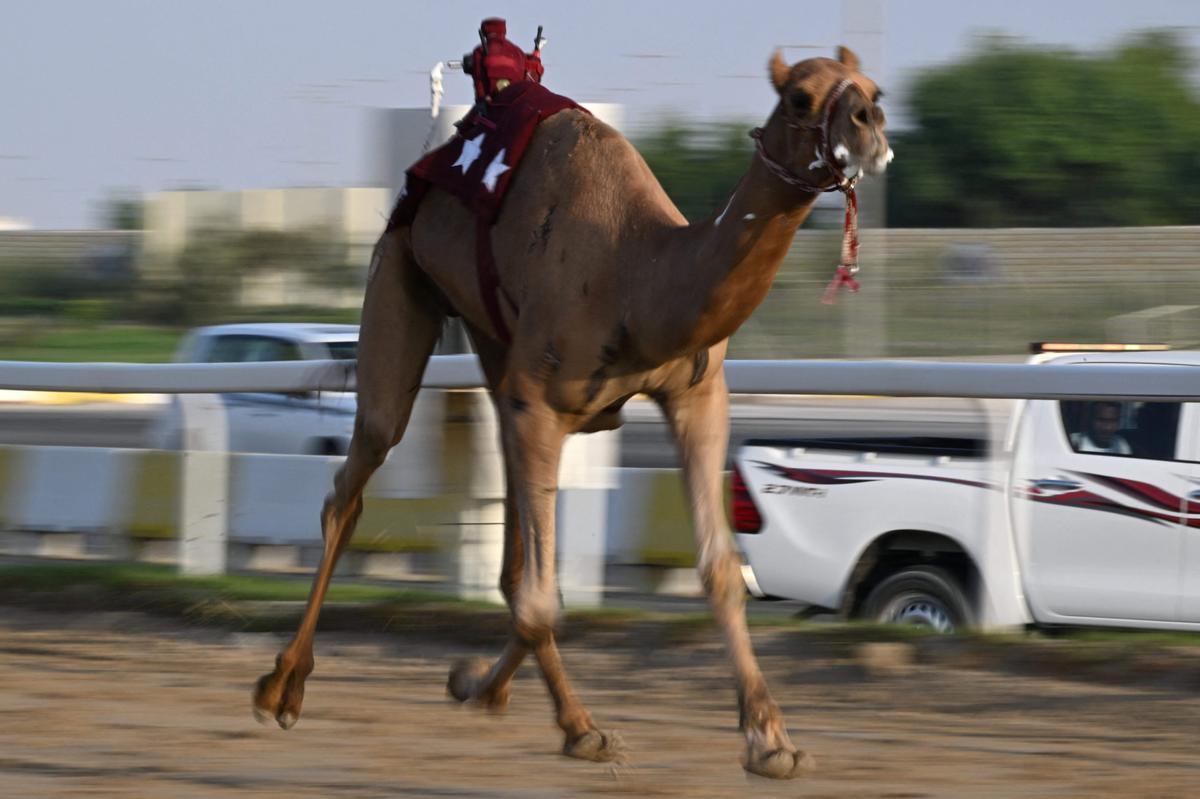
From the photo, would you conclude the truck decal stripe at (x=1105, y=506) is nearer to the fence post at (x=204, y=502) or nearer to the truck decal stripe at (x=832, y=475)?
the truck decal stripe at (x=832, y=475)

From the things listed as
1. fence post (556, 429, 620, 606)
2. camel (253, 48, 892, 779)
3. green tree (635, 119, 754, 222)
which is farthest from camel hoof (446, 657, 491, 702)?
green tree (635, 119, 754, 222)

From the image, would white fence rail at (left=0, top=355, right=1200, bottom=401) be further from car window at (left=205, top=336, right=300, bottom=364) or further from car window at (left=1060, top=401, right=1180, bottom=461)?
car window at (left=205, top=336, right=300, bottom=364)

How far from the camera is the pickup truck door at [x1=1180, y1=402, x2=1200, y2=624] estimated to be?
789cm

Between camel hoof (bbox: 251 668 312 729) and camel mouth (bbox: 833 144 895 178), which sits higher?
camel mouth (bbox: 833 144 895 178)

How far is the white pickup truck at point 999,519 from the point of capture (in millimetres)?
7965

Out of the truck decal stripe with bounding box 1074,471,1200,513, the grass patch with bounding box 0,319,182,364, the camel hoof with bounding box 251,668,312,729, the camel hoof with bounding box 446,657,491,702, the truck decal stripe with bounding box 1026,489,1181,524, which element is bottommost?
the grass patch with bounding box 0,319,182,364

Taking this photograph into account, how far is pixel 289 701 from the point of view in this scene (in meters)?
6.09

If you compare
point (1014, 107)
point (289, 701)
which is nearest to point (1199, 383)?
point (289, 701)

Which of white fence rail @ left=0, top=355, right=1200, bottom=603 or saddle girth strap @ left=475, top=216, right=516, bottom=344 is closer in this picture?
saddle girth strap @ left=475, top=216, right=516, bottom=344

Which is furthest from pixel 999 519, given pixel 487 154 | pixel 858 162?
pixel 858 162

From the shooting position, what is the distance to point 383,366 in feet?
19.9

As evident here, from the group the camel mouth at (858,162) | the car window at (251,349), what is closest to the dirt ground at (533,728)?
the camel mouth at (858,162)

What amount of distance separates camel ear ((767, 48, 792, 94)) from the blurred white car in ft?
27.2

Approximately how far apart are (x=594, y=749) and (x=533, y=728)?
1.18 m
